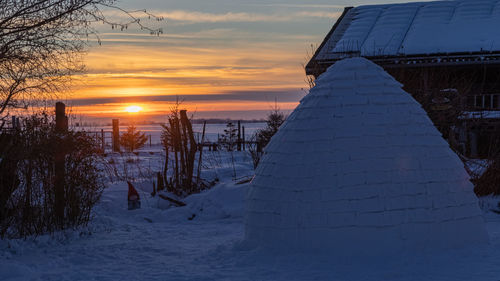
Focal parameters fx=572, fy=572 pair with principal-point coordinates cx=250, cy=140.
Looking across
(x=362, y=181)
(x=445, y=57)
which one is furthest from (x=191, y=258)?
(x=445, y=57)

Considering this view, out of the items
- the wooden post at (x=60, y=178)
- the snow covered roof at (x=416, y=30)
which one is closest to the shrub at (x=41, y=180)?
the wooden post at (x=60, y=178)

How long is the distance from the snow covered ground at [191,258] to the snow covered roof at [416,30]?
7366mm

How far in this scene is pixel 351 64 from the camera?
28.1 ft

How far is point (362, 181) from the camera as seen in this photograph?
7492 mm

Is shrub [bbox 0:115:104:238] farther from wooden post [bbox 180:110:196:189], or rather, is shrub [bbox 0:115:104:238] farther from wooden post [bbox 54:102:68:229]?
wooden post [bbox 180:110:196:189]

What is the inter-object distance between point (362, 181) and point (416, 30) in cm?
1495

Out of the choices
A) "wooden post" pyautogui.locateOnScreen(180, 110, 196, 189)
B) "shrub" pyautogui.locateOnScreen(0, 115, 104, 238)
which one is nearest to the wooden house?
"wooden post" pyautogui.locateOnScreen(180, 110, 196, 189)

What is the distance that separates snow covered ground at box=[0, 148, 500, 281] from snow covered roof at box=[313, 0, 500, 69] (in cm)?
737

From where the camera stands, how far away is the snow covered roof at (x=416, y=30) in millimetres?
19000

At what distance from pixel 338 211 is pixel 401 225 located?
2.77ft

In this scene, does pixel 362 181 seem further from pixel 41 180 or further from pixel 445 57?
pixel 445 57

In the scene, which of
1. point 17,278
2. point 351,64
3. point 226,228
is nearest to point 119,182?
point 226,228

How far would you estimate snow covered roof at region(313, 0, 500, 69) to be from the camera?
19000 millimetres

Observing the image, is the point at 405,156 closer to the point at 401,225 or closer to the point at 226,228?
the point at 401,225
